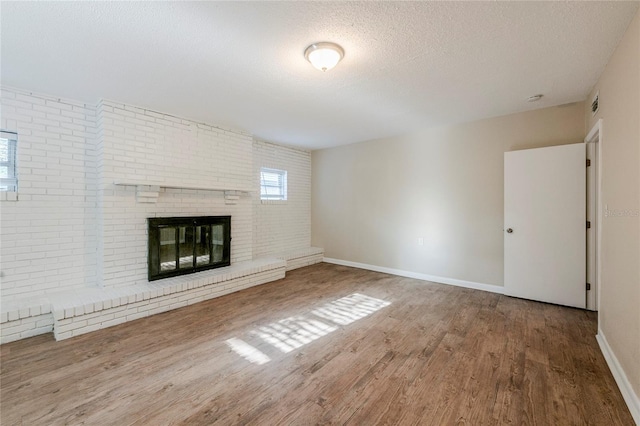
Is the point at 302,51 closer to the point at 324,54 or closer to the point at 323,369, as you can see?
the point at 324,54

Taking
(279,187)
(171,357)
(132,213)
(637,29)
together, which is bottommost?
(171,357)

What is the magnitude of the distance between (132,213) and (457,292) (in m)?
4.63

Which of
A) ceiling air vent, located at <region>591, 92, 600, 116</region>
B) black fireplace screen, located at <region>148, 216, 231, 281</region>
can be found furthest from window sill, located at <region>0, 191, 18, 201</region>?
ceiling air vent, located at <region>591, 92, 600, 116</region>

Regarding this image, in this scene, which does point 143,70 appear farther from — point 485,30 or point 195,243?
point 485,30

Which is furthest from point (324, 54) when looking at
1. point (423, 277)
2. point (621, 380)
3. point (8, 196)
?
point (423, 277)

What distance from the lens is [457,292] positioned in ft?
12.9

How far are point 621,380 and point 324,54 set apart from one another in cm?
321

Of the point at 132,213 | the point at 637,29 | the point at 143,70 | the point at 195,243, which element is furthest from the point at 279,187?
the point at 637,29

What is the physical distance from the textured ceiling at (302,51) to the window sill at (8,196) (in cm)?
114

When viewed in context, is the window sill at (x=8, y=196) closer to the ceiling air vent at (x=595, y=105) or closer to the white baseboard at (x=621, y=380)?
the white baseboard at (x=621, y=380)

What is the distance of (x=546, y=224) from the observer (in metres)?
3.43

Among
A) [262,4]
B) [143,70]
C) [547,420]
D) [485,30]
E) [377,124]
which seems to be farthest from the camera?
[377,124]

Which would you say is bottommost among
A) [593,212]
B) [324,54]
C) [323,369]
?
[323,369]

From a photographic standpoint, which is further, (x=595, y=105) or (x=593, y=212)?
(x=593, y=212)
